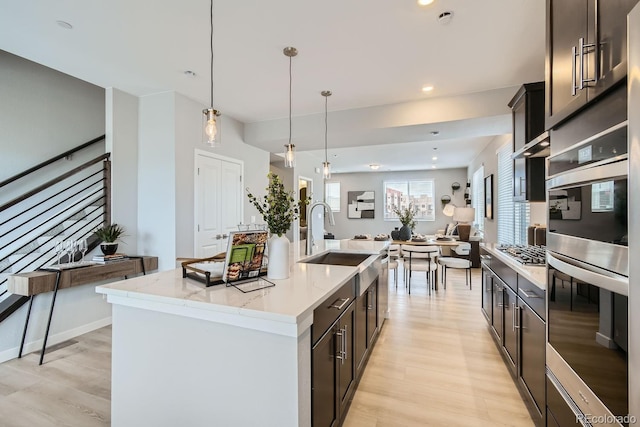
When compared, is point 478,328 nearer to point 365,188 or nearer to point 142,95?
point 142,95

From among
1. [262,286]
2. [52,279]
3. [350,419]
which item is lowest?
[350,419]

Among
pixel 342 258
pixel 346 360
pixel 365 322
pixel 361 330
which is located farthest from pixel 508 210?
pixel 346 360

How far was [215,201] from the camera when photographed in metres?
4.27

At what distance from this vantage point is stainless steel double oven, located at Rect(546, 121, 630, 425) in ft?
2.85

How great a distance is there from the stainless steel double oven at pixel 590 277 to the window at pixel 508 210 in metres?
3.04

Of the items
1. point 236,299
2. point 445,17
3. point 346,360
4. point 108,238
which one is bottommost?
point 346,360

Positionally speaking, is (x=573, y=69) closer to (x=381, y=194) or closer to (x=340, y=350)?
(x=340, y=350)

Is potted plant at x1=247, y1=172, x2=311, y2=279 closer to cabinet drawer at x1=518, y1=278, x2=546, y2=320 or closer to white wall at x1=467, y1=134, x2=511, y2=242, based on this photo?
cabinet drawer at x1=518, y1=278, x2=546, y2=320

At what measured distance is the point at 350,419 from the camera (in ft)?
6.02

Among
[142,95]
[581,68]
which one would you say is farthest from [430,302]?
[142,95]

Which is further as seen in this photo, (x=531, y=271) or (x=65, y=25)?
(x=65, y=25)

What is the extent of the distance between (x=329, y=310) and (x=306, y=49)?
231cm

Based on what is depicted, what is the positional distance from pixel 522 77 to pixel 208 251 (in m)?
4.43

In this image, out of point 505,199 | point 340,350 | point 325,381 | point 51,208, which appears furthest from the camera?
point 505,199
